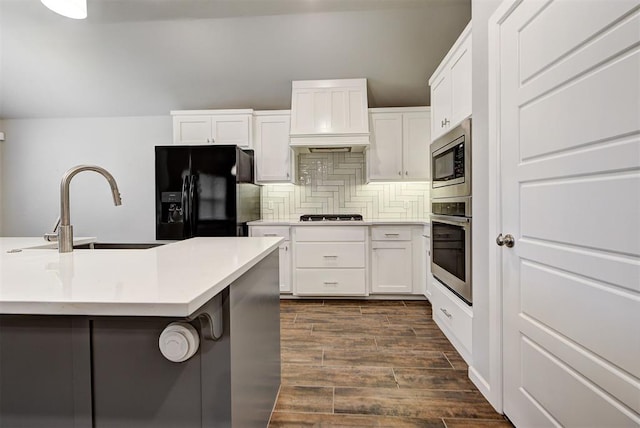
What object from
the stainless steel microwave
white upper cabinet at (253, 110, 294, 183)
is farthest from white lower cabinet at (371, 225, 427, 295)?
white upper cabinet at (253, 110, 294, 183)

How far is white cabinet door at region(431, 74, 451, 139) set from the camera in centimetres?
228

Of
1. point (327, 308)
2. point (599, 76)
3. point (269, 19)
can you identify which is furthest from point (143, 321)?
point (269, 19)

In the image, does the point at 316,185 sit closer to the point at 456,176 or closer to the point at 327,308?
the point at 327,308

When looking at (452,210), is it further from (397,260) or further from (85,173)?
(85,173)

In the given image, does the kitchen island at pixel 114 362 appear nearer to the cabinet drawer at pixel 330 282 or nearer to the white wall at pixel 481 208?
the white wall at pixel 481 208

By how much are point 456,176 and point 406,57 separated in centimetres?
188

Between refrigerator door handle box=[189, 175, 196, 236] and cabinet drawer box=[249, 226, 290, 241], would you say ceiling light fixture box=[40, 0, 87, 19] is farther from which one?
cabinet drawer box=[249, 226, 290, 241]

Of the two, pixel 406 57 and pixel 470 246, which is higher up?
pixel 406 57

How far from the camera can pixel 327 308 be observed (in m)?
3.24

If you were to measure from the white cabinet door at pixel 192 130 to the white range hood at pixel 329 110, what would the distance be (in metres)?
1.09

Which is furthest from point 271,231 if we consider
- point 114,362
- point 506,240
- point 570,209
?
point 570,209

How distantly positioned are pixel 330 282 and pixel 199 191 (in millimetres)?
1703

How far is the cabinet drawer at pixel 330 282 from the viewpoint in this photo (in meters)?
3.38

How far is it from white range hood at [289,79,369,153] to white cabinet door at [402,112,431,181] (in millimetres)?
512
